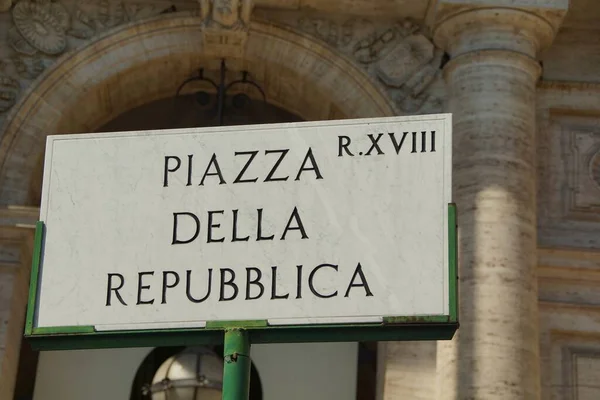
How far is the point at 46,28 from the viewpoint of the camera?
12883mm

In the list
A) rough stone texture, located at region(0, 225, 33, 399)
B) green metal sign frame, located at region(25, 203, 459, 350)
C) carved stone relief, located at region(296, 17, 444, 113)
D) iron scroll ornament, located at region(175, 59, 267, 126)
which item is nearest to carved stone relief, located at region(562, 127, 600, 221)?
carved stone relief, located at region(296, 17, 444, 113)

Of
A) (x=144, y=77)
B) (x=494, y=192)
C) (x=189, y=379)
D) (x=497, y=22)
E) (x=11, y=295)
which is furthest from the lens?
(x=144, y=77)

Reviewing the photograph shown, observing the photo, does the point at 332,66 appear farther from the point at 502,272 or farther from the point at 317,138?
the point at 317,138

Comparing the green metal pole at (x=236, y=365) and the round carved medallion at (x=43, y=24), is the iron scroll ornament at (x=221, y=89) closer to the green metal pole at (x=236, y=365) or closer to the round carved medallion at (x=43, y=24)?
the round carved medallion at (x=43, y=24)

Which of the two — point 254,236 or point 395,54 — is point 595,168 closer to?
point 395,54

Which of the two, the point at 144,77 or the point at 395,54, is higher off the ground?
the point at 395,54

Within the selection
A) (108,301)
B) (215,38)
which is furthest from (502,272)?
(108,301)

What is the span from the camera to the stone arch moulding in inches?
495

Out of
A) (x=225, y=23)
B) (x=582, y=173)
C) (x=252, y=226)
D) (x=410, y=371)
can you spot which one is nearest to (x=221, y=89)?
(x=225, y=23)

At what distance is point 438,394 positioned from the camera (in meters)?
11.6

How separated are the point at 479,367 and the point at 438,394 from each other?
0.43 meters

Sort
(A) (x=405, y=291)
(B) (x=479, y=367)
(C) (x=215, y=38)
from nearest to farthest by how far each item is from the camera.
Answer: (A) (x=405, y=291)
(B) (x=479, y=367)
(C) (x=215, y=38)

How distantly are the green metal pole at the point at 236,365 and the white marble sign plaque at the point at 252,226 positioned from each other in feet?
0.31

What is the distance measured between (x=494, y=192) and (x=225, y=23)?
2.79 metres
